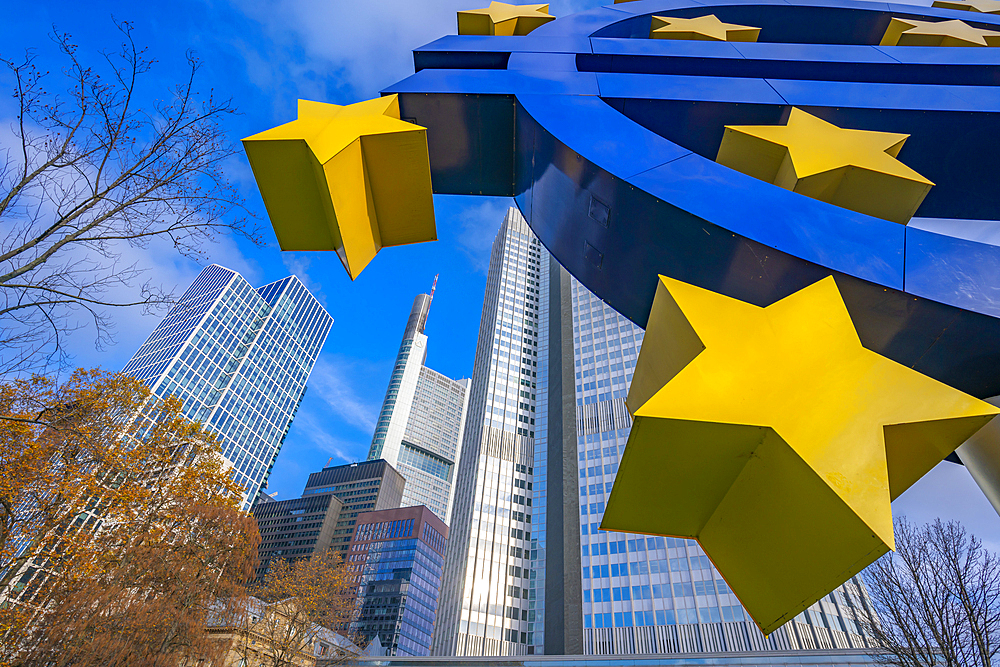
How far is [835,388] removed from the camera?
1.81m

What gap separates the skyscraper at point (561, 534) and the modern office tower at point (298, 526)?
164 feet

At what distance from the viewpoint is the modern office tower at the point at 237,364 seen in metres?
97.8

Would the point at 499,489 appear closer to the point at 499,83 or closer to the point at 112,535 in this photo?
the point at 112,535

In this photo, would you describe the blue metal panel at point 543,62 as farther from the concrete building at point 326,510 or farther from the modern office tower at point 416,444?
the modern office tower at point 416,444

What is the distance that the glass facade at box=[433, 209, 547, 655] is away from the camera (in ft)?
230

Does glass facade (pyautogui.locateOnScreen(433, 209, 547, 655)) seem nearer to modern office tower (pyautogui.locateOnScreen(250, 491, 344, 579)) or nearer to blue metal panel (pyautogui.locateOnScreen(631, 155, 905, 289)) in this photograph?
modern office tower (pyautogui.locateOnScreen(250, 491, 344, 579))

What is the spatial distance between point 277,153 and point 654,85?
2.48 m

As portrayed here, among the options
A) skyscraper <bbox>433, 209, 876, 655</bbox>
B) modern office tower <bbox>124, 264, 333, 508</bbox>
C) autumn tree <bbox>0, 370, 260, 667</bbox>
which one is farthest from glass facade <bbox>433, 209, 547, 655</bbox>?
autumn tree <bbox>0, 370, 260, 667</bbox>

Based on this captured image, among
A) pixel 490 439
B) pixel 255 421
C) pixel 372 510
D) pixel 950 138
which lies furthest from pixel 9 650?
pixel 372 510

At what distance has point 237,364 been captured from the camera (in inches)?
4390

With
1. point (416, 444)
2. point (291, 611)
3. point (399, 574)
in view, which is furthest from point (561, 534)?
point (416, 444)

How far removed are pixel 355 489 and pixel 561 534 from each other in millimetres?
80900

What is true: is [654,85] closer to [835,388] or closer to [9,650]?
[835,388]

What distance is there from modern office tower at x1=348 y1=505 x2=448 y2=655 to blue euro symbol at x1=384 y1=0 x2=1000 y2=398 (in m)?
106
